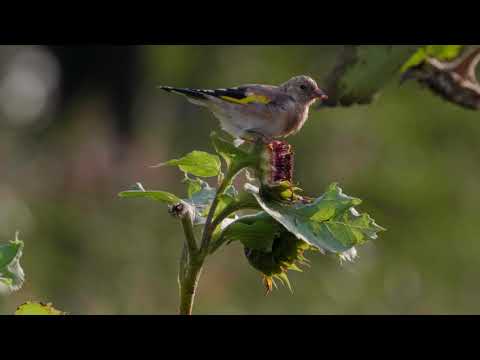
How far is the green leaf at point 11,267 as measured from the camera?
179cm

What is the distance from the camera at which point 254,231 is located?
197 centimetres

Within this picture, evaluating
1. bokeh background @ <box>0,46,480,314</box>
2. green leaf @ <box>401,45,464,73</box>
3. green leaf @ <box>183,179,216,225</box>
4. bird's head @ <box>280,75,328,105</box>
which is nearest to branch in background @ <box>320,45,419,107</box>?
green leaf @ <box>401,45,464,73</box>

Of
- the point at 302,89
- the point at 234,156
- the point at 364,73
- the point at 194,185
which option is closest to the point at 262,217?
the point at 234,156

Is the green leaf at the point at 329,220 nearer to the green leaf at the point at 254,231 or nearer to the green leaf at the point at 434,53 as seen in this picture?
the green leaf at the point at 254,231

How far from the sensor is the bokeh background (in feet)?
25.5

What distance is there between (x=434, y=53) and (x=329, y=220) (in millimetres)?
657

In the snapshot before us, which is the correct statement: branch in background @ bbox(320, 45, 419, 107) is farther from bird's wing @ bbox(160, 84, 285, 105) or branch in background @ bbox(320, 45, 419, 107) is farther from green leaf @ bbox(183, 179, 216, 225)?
bird's wing @ bbox(160, 84, 285, 105)

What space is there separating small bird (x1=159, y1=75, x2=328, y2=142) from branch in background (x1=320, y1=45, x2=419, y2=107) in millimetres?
1902

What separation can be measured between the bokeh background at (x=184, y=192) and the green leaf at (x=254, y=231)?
13.3 ft

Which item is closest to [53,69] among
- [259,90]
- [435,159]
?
[435,159]

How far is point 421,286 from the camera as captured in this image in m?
8.35

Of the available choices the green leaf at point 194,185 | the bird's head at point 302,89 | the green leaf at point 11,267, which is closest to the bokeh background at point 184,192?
the bird's head at point 302,89

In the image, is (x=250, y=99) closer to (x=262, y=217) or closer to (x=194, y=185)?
(x=194, y=185)

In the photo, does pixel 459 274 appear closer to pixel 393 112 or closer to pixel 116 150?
pixel 393 112
